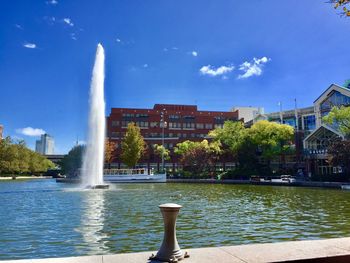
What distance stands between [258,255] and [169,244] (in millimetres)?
1665

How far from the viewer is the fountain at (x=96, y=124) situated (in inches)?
1811

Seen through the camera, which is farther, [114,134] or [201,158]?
[114,134]

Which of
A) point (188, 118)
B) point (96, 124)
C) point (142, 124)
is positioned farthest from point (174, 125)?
point (96, 124)

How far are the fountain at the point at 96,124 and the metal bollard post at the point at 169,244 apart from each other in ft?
133

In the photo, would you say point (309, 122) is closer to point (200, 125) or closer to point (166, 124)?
point (200, 125)

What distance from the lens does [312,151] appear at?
68250mm

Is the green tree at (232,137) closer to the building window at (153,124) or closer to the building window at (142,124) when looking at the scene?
the building window at (153,124)

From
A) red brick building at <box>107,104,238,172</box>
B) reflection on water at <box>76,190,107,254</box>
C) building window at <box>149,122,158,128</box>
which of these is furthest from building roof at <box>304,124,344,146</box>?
reflection on water at <box>76,190,107,254</box>

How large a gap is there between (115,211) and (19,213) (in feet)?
17.4

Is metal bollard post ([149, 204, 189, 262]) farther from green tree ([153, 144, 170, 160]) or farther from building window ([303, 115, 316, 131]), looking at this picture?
green tree ([153, 144, 170, 160])

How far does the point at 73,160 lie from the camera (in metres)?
90.4

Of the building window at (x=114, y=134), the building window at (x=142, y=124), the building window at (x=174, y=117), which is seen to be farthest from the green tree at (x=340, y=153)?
the building window at (x=114, y=134)

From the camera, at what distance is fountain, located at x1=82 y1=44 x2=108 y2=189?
46000 millimetres

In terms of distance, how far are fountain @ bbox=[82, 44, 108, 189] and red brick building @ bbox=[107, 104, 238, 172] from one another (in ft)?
168
